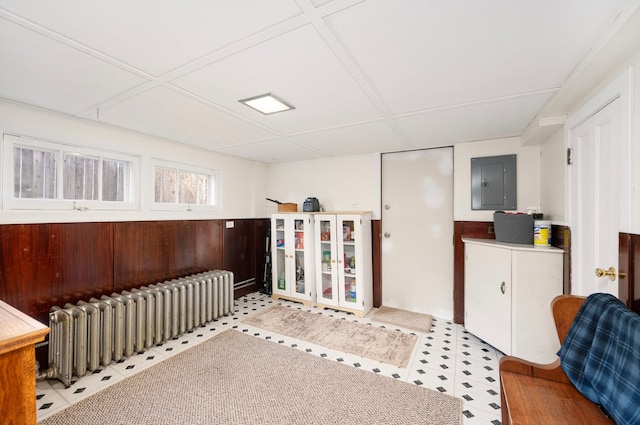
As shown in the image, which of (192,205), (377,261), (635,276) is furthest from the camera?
(377,261)

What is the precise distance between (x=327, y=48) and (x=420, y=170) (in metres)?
2.67

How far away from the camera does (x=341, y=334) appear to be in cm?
304

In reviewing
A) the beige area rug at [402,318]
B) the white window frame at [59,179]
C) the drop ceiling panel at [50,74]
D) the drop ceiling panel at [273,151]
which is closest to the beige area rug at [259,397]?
the beige area rug at [402,318]

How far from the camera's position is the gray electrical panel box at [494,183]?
10.0 feet

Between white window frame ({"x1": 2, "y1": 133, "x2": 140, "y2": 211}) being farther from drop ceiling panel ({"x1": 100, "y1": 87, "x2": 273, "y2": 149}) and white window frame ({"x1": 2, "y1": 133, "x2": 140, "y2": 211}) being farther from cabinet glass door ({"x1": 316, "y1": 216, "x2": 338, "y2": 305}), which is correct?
cabinet glass door ({"x1": 316, "y1": 216, "x2": 338, "y2": 305})

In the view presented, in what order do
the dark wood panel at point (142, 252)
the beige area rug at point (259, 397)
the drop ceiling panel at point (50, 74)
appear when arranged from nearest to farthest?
the drop ceiling panel at point (50, 74) < the beige area rug at point (259, 397) < the dark wood panel at point (142, 252)

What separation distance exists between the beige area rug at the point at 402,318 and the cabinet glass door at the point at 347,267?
0.38 metres

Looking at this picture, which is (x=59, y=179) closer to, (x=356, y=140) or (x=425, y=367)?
(x=356, y=140)

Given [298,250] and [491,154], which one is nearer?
[491,154]

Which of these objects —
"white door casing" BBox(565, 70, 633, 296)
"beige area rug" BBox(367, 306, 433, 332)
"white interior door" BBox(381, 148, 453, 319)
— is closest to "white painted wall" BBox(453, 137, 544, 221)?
"white interior door" BBox(381, 148, 453, 319)

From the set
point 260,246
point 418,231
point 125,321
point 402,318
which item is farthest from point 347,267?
point 125,321

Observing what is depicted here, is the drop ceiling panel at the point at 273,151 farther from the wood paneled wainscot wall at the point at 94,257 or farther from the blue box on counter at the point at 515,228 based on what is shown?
the blue box on counter at the point at 515,228

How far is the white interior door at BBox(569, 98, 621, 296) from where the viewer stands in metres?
1.52

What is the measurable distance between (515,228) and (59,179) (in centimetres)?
442
